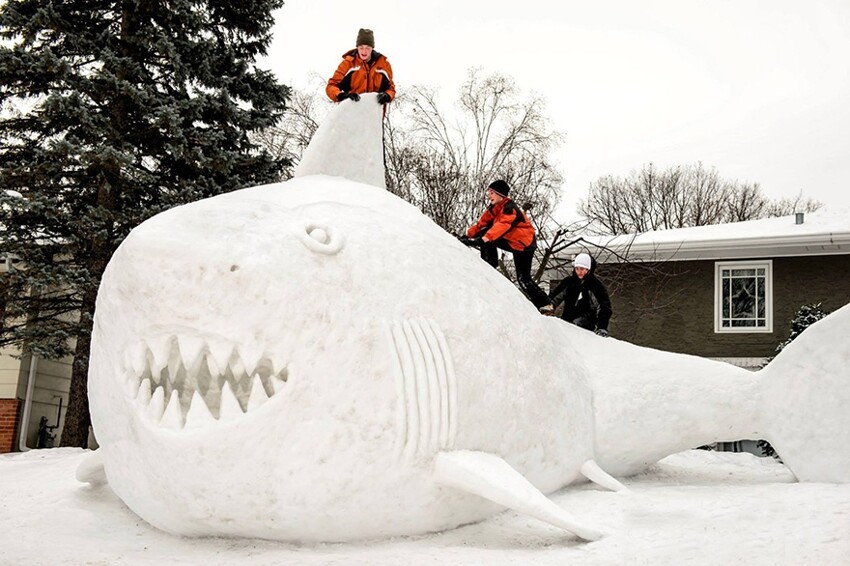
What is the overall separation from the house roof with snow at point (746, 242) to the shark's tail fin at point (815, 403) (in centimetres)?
775

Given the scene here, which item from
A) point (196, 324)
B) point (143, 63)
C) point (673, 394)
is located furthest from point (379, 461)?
point (143, 63)

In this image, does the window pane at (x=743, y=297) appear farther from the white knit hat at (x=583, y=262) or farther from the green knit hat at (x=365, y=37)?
the green knit hat at (x=365, y=37)

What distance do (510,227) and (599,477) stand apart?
232 centimetres

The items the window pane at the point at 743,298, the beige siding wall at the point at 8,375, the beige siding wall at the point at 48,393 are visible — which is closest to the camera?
the beige siding wall at the point at 8,375

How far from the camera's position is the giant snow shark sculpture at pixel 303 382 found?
12.7 ft

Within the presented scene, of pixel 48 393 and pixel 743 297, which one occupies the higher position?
pixel 743 297

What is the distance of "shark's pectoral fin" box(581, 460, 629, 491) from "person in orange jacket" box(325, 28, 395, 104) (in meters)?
3.29

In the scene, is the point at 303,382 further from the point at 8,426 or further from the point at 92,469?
the point at 8,426

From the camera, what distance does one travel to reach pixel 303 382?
3895mm

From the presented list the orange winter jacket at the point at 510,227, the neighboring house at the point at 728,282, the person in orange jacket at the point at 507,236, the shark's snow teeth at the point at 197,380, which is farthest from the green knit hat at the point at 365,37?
the neighboring house at the point at 728,282

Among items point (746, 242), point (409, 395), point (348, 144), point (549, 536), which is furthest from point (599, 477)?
point (746, 242)

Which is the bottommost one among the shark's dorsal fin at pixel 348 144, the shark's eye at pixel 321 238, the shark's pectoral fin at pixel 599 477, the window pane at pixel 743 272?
the shark's pectoral fin at pixel 599 477

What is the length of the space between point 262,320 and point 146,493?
3.99 feet

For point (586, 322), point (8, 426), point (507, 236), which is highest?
point (507, 236)
